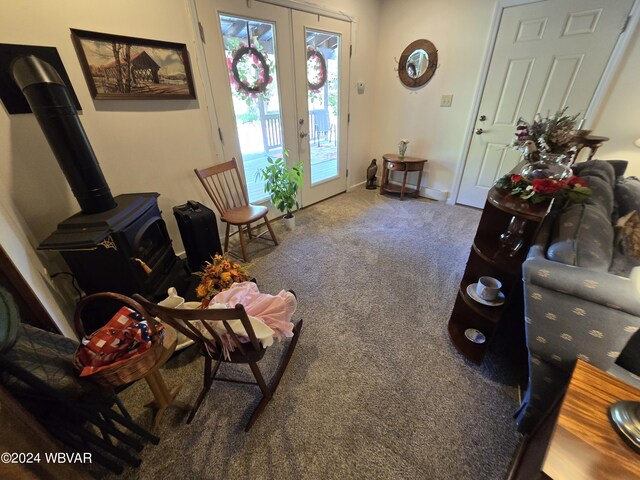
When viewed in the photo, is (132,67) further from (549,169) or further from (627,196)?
(627,196)

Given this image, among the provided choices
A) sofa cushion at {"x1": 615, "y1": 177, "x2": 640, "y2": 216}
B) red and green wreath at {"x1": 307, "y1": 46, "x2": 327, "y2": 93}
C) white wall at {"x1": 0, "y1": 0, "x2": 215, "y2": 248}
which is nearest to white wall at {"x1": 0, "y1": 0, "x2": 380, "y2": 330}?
white wall at {"x1": 0, "y1": 0, "x2": 215, "y2": 248}

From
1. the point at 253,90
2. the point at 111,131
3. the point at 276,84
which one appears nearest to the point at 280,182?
the point at 253,90

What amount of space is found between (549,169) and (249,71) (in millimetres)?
2440

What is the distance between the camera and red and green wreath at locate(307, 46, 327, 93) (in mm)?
2820

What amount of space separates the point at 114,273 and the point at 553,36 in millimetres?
4047

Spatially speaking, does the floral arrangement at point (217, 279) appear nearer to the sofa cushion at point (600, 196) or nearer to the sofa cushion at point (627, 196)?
the sofa cushion at point (600, 196)

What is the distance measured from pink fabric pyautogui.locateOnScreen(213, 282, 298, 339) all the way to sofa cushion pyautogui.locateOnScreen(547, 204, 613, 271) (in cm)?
107

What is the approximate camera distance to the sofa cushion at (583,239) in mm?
860

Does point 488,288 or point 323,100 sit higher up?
point 323,100

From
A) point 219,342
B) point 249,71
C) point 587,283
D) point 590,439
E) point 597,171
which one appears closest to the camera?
point 590,439

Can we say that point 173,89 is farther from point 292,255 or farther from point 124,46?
point 292,255

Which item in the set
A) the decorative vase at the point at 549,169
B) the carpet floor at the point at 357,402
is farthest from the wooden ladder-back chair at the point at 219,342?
the decorative vase at the point at 549,169

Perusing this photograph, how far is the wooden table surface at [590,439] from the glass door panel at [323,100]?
10.0 ft

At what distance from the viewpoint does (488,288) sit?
1.33 m
